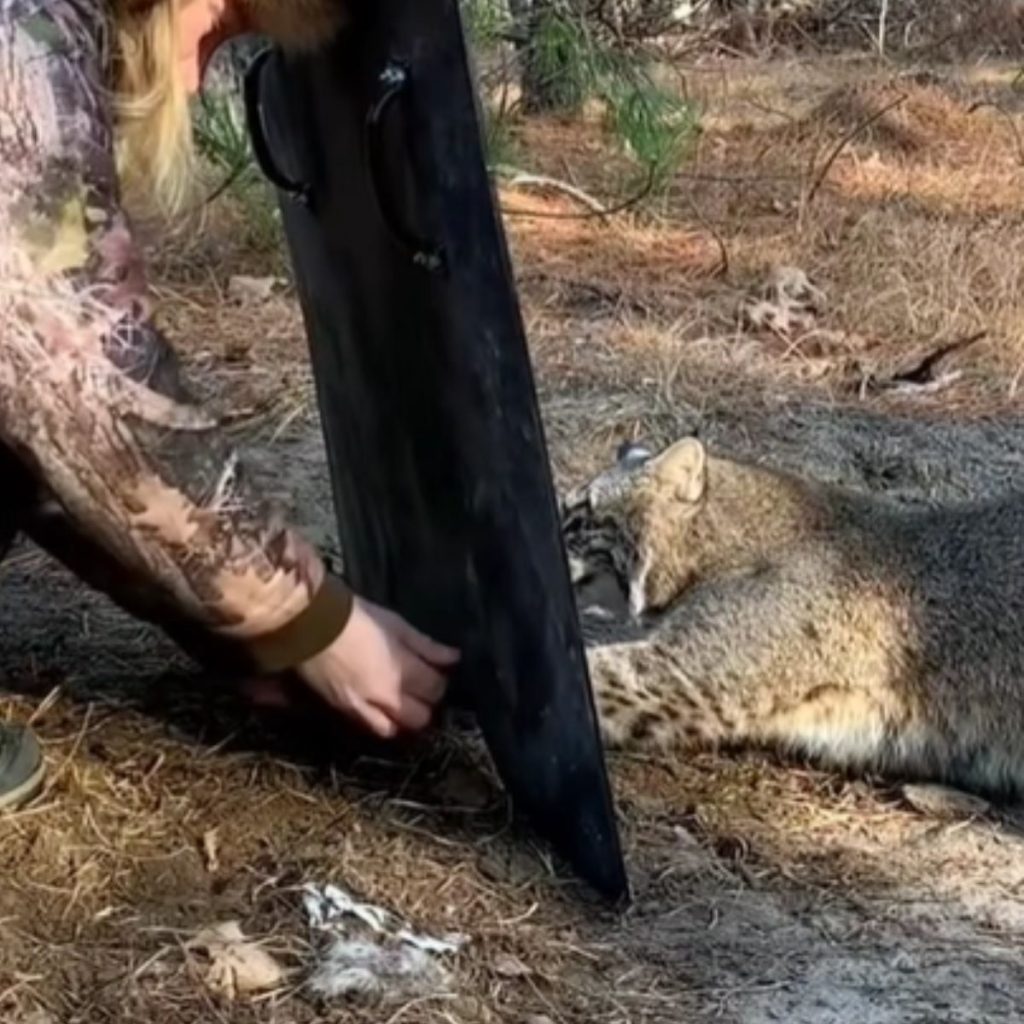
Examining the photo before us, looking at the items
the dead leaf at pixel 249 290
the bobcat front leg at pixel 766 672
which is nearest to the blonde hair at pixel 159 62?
the bobcat front leg at pixel 766 672

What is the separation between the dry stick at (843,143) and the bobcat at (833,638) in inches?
136

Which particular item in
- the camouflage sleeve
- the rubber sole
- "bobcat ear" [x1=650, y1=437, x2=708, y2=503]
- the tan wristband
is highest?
the camouflage sleeve

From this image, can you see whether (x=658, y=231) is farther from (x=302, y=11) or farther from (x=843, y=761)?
(x=302, y=11)

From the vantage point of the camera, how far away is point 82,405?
2.69 metres

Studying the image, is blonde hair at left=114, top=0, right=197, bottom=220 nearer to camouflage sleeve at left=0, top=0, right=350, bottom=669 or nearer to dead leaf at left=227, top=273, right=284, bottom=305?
camouflage sleeve at left=0, top=0, right=350, bottom=669

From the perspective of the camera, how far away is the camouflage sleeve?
2.63m

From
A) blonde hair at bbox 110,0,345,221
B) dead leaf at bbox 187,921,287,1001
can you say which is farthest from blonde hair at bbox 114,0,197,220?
dead leaf at bbox 187,921,287,1001

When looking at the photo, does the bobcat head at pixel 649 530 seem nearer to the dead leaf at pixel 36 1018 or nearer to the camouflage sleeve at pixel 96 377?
the camouflage sleeve at pixel 96 377

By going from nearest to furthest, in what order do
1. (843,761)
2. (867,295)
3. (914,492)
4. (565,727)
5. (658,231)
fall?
(565,727) → (843,761) → (914,492) → (867,295) → (658,231)

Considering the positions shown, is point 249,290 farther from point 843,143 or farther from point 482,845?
point 482,845

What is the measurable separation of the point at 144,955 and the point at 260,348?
3339mm

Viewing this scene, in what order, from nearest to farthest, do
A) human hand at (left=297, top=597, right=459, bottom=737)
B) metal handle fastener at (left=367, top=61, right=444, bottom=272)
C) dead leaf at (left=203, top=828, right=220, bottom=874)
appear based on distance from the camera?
metal handle fastener at (left=367, top=61, right=444, bottom=272)
human hand at (left=297, top=597, right=459, bottom=737)
dead leaf at (left=203, top=828, right=220, bottom=874)

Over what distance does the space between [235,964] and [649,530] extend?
182 centimetres

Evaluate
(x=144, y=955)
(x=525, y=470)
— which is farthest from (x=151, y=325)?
(x=144, y=955)
